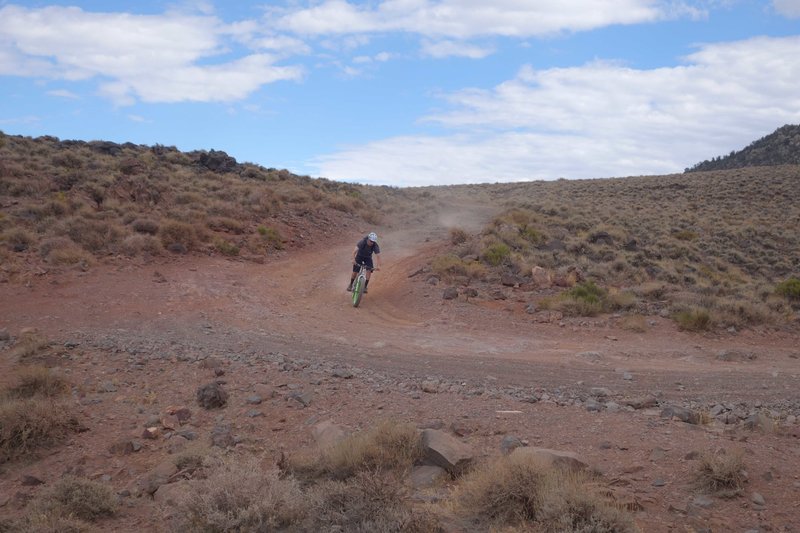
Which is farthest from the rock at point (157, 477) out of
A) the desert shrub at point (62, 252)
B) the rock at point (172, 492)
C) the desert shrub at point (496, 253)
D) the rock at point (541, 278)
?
the desert shrub at point (496, 253)

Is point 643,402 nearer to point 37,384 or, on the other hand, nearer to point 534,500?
point 534,500

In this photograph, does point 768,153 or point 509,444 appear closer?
point 509,444

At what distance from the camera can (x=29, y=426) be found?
6656 millimetres

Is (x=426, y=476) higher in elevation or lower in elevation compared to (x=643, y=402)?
lower

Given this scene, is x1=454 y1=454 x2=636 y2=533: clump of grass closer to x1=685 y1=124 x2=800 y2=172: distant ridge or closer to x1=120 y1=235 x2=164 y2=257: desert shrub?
x1=120 y1=235 x2=164 y2=257: desert shrub

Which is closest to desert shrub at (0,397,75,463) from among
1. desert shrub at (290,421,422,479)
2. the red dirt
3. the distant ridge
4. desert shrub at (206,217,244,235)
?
the red dirt

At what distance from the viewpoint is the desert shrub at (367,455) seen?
18.0 feet

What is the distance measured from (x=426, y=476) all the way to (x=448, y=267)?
10.4 meters

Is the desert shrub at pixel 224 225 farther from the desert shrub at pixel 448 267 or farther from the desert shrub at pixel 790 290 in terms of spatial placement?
the desert shrub at pixel 790 290

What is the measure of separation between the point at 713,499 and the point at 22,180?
21.6m

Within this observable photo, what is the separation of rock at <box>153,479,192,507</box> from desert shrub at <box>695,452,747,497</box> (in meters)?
4.48

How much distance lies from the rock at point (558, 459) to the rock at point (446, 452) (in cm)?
60

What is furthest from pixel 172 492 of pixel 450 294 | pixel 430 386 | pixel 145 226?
pixel 145 226

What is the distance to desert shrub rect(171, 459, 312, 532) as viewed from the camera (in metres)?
4.48
